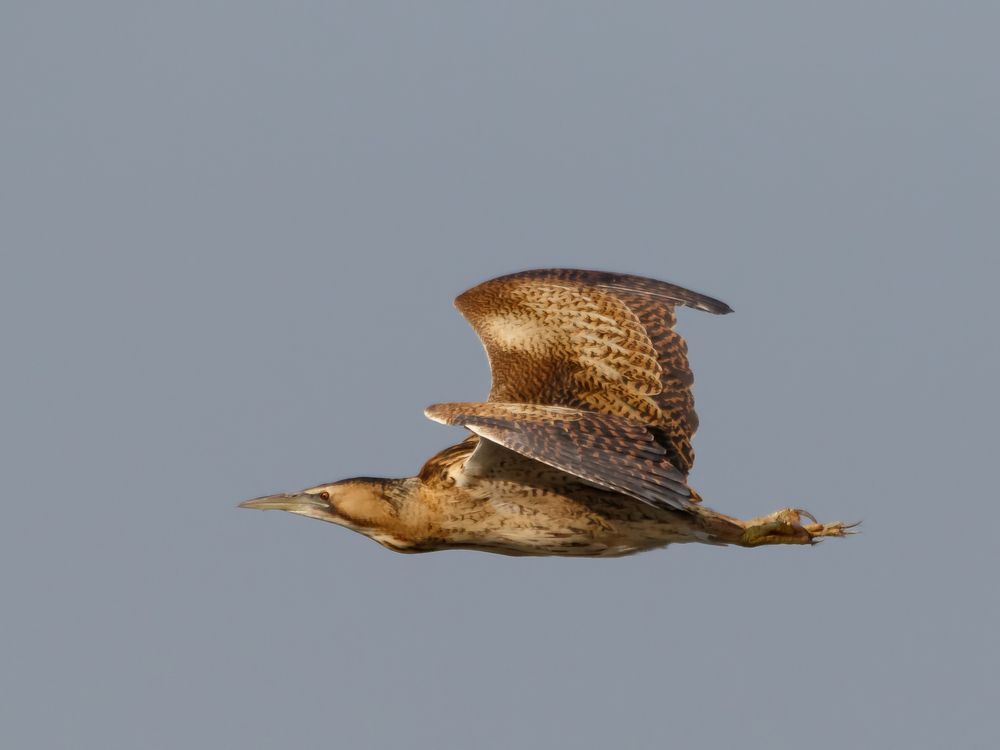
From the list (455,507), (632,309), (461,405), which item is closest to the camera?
(461,405)

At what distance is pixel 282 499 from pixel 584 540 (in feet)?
5.78

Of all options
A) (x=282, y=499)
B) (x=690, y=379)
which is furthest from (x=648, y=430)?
(x=282, y=499)

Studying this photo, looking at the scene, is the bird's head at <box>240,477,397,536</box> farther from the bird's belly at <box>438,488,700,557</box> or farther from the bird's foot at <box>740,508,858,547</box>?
the bird's foot at <box>740,508,858,547</box>

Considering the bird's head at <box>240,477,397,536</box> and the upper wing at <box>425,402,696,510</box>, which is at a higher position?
the upper wing at <box>425,402,696,510</box>

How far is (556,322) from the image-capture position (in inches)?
496

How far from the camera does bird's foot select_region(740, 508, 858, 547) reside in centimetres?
1211

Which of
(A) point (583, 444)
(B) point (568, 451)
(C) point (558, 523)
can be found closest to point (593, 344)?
(C) point (558, 523)

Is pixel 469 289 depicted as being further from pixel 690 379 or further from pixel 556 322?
pixel 690 379

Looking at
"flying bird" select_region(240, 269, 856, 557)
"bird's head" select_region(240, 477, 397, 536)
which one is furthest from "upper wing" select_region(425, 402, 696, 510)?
"bird's head" select_region(240, 477, 397, 536)

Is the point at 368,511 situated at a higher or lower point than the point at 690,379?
lower

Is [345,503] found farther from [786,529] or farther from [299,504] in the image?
[786,529]

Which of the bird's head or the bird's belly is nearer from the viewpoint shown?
the bird's belly

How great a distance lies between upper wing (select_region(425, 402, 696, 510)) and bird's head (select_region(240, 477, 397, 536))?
111 centimetres

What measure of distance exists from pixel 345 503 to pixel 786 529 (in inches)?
99.4
